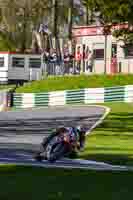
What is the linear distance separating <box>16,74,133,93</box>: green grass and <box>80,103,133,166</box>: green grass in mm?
4605

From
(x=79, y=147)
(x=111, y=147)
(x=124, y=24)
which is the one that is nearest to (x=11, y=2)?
(x=124, y=24)

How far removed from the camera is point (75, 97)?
41.3 m

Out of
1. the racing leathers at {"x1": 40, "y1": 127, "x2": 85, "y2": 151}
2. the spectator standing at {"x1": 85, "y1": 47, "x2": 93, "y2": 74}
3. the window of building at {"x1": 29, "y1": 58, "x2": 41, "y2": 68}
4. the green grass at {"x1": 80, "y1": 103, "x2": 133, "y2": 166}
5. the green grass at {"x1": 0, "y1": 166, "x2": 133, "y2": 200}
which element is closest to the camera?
the green grass at {"x1": 0, "y1": 166, "x2": 133, "y2": 200}

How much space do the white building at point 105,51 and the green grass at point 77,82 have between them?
5466 mm

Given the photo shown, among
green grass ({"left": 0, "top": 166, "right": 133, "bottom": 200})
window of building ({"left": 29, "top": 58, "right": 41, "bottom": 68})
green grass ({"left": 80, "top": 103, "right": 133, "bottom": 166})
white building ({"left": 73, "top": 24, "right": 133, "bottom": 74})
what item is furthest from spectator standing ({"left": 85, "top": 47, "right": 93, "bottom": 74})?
green grass ({"left": 0, "top": 166, "right": 133, "bottom": 200})

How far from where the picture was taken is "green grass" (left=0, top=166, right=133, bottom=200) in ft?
31.8

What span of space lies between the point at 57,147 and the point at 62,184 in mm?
4090

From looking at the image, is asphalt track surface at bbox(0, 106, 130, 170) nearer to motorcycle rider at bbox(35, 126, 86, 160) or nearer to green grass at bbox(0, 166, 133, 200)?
motorcycle rider at bbox(35, 126, 86, 160)

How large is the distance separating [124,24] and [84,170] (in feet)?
71.4

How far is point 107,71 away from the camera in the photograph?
170 feet

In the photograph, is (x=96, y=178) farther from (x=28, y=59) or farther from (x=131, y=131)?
(x=28, y=59)

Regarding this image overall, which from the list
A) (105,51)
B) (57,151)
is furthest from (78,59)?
(57,151)

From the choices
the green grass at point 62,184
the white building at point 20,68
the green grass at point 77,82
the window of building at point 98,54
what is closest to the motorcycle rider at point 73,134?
the green grass at point 62,184

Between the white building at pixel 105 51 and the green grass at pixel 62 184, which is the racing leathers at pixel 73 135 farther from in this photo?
the white building at pixel 105 51
